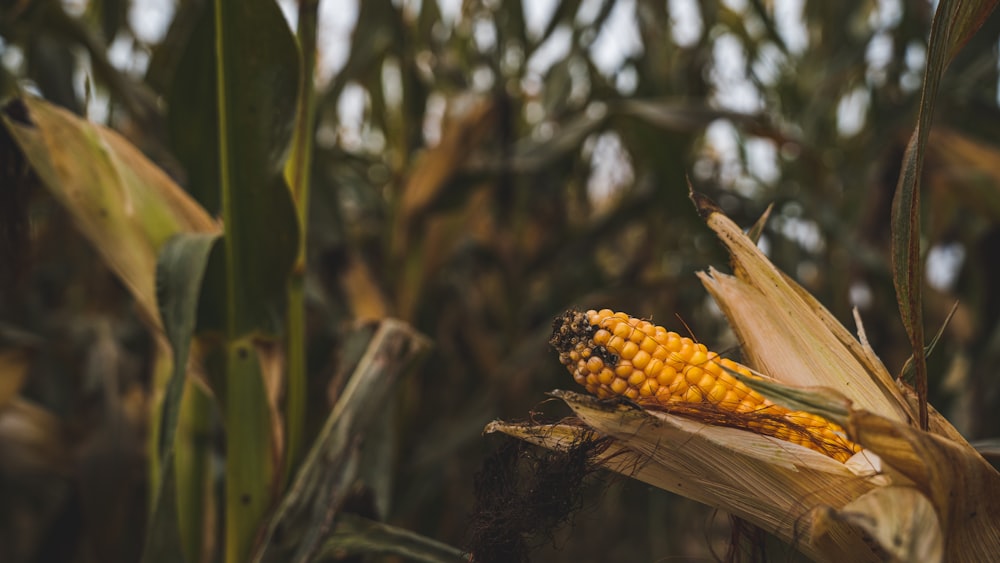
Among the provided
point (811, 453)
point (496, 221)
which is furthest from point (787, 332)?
point (496, 221)

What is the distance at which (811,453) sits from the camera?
60 centimetres

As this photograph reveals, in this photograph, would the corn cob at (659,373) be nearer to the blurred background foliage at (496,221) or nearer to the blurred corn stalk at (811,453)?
the blurred corn stalk at (811,453)

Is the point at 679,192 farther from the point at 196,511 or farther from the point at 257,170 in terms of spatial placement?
the point at 196,511

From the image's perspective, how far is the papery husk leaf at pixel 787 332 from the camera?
0.65 m

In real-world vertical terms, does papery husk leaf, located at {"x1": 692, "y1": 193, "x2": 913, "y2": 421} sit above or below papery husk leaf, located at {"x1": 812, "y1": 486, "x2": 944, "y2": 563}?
above

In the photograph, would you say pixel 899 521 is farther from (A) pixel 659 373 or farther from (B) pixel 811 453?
(A) pixel 659 373

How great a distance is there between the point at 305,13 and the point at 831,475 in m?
0.79

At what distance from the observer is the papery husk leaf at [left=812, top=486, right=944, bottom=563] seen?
1.61ft

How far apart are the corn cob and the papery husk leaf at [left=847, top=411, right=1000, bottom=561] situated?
0.26 feet

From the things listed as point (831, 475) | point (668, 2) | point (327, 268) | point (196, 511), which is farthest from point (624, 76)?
point (831, 475)

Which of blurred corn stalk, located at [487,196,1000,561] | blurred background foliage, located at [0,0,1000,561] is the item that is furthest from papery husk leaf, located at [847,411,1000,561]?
blurred background foliage, located at [0,0,1000,561]

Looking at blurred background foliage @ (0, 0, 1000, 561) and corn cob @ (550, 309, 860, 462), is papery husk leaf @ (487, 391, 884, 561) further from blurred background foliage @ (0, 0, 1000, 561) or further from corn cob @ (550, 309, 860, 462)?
blurred background foliage @ (0, 0, 1000, 561)

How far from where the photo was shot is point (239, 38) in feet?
2.98

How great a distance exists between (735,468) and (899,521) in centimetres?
13
